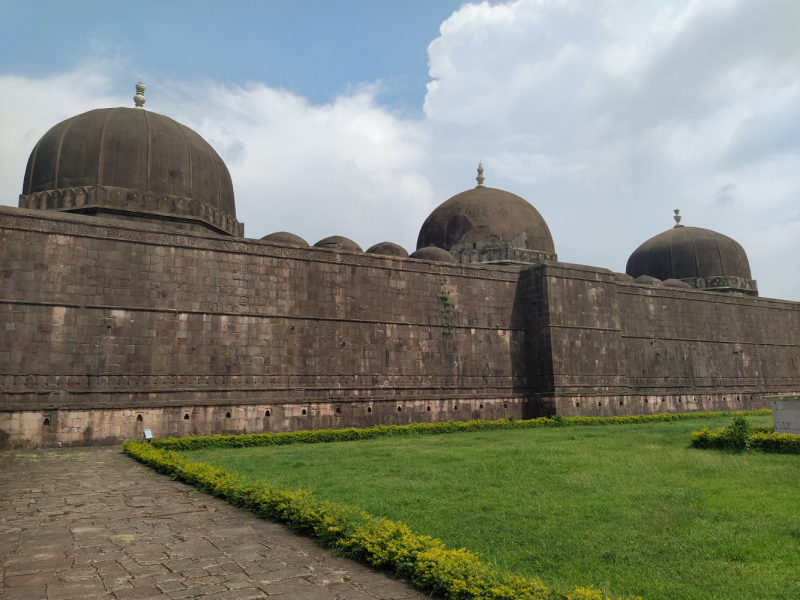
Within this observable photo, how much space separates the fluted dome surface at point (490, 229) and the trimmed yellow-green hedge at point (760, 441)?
1280cm

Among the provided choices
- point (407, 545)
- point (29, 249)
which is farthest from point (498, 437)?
point (29, 249)

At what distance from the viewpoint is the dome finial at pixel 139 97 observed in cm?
1898

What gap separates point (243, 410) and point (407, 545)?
1223 centimetres

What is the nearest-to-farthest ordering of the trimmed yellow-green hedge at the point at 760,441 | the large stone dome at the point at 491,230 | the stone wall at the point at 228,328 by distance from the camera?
the trimmed yellow-green hedge at the point at 760,441
the stone wall at the point at 228,328
the large stone dome at the point at 491,230

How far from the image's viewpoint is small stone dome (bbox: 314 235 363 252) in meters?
19.1

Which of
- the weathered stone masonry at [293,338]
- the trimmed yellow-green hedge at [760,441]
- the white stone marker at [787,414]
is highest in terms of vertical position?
the weathered stone masonry at [293,338]

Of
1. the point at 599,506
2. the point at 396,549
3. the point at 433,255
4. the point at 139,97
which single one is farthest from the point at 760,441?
the point at 139,97

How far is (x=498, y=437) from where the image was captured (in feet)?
48.8

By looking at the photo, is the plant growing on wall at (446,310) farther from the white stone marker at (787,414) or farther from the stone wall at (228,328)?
the white stone marker at (787,414)

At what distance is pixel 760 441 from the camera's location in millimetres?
10609

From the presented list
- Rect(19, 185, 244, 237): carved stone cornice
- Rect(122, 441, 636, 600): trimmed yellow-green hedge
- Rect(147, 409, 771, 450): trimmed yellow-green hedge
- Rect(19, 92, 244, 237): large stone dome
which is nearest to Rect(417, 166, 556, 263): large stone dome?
Rect(147, 409, 771, 450): trimmed yellow-green hedge

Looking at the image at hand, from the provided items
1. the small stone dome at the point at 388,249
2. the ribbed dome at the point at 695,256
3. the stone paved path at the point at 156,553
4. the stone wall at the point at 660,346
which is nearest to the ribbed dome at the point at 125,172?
the small stone dome at the point at 388,249

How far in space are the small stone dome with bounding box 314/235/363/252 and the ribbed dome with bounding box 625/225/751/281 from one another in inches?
727

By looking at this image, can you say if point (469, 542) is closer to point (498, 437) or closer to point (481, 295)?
point (498, 437)
